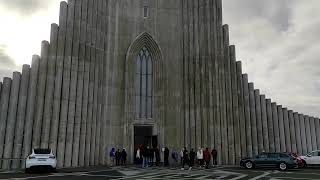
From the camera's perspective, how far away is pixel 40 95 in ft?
95.2

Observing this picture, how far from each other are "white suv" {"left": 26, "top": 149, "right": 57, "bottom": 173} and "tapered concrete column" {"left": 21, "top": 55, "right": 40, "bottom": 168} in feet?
20.2

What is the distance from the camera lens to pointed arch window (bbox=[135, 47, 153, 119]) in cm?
3419

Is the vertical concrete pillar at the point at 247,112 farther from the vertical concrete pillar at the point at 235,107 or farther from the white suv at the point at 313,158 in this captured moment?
the white suv at the point at 313,158

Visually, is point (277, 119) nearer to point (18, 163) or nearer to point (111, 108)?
point (111, 108)

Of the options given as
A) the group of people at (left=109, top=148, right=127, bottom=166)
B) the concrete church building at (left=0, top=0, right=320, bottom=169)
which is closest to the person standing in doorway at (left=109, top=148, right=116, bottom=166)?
the group of people at (left=109, top=148, right=127, bottom=166)

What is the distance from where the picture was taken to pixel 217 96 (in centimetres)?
3388

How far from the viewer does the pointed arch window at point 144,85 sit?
34.2 metres

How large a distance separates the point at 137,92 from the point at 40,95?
9566mm

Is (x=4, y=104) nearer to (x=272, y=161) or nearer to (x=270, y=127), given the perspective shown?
(x=272, y=161)

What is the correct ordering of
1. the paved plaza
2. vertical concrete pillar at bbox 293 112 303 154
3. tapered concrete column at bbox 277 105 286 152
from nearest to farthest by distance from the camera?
the paved plaza → tapered concrete column at bbox 277 105 286 152 → vertical concrete pillar at bbox 293 112 303 154

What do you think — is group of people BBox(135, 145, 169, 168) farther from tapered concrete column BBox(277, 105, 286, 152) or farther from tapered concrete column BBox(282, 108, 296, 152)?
tapered concrete column BBox(282, 108, 296, 152)

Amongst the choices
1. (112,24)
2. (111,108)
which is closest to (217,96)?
(111,108)

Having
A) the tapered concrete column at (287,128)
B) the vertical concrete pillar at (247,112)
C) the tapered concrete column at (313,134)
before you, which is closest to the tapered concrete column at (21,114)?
the vertical concrete pillar at (247,112)

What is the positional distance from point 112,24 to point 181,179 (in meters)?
21.1
